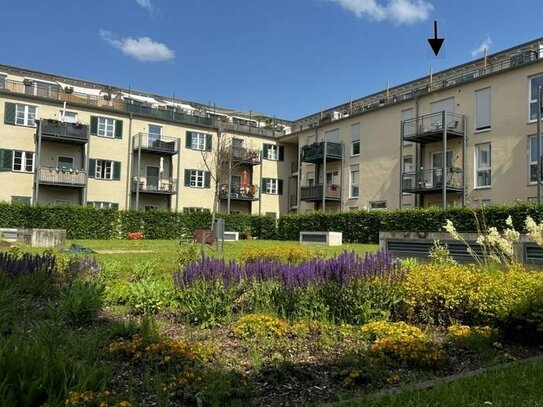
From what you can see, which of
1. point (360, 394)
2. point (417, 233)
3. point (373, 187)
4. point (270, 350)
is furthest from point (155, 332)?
point (373, 187)

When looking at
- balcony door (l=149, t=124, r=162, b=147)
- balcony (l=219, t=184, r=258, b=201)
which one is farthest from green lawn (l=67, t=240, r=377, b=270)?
balcony (l=219, t=184, r=258, b=201)

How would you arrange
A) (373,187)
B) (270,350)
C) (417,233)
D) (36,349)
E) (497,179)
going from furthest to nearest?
(373,187)
(497,179)
(417,233)
(270,350)
(36,349)

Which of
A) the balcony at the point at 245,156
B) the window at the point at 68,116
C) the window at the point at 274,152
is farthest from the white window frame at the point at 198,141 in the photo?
the window at the point at 68,116

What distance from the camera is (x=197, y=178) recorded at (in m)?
43.5

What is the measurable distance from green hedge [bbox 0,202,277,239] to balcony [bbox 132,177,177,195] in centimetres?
521

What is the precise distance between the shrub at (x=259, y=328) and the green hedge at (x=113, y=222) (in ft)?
90.5

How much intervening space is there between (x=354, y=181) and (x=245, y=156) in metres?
10.3

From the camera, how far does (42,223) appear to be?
1169 inches

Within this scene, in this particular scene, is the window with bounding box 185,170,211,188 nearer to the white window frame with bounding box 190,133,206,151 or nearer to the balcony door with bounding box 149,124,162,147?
the white window frame with bounding box 190,133,206,151

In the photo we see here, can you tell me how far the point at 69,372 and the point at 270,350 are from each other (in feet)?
6.15

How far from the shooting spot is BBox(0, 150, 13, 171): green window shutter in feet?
113

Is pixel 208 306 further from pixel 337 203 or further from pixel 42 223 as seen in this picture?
pixel 337 203

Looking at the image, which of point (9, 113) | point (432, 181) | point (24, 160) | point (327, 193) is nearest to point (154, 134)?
point (24, 160)

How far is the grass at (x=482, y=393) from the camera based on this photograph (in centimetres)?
315
